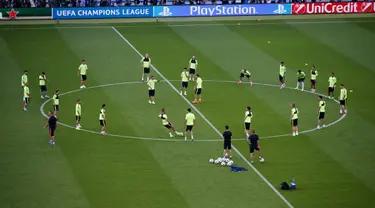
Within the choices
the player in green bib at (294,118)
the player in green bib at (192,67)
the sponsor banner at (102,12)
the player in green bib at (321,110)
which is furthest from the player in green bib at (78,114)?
the sponsor banner at (102,12)

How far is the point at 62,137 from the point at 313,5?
40423 mm

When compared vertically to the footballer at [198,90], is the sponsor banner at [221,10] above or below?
above

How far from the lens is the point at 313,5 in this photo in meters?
81.8

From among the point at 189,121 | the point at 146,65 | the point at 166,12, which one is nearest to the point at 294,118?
the point at 189,121

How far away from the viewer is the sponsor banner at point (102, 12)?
7825 centimetres

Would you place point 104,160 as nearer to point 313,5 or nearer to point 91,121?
point 91,121

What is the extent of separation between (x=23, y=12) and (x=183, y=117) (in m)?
31.6

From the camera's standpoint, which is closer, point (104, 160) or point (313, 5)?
point (104, 160)

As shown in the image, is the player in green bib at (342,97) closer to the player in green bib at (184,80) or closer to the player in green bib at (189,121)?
the player in green bib at (184,80)

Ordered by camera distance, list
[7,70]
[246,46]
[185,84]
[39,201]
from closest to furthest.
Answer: [39,201] → [185,84] → [7,70] → [246,46]

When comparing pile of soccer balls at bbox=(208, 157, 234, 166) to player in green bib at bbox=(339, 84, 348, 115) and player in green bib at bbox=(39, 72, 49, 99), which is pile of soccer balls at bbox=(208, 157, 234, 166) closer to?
player in green bib at bbox=(339, 84, 348, 115)

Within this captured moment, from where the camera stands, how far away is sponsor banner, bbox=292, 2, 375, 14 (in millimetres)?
81438

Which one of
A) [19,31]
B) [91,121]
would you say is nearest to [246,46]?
[19,31]

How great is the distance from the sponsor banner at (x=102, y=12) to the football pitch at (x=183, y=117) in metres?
2.16
